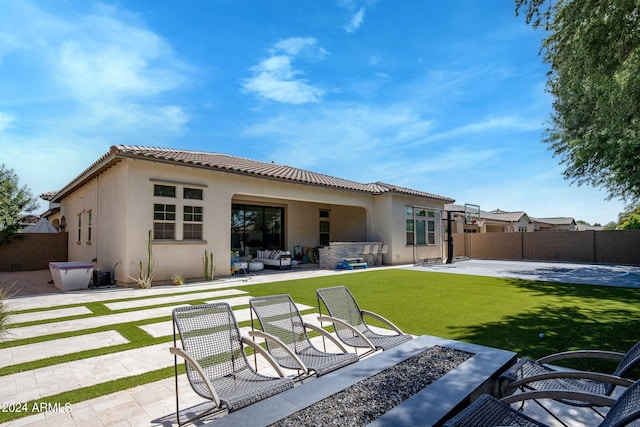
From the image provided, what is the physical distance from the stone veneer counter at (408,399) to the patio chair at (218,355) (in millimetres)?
293

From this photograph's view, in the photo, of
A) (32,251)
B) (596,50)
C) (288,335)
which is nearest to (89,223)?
(32,251)

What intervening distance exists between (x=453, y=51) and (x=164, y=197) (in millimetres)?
10814

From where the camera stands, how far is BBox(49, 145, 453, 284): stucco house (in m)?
11.2

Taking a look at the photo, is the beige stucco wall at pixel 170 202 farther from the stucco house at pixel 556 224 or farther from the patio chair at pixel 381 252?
the stucco house at pixel 556 224

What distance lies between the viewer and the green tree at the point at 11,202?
18.1 metres

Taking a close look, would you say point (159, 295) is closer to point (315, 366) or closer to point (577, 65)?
point (315, 366)

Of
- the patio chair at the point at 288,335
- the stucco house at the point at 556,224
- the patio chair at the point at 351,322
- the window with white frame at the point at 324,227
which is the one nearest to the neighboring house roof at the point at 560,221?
the stucco house at the point at 556,224

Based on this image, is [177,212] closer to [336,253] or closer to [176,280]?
[176,280]

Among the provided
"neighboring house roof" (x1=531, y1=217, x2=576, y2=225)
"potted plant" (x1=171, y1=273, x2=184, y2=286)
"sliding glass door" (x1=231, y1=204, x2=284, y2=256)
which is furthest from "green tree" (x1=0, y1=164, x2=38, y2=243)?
"neighboring house roof" (x1=531, y1=217, x2=576, y2=225)

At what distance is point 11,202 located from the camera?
23.4 meters

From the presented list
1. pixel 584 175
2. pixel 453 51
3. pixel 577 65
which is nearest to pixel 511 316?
pixel 577 65

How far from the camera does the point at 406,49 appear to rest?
39.2 ft

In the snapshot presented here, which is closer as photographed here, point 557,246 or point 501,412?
point 501,412

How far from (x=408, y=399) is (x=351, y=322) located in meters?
2.20
